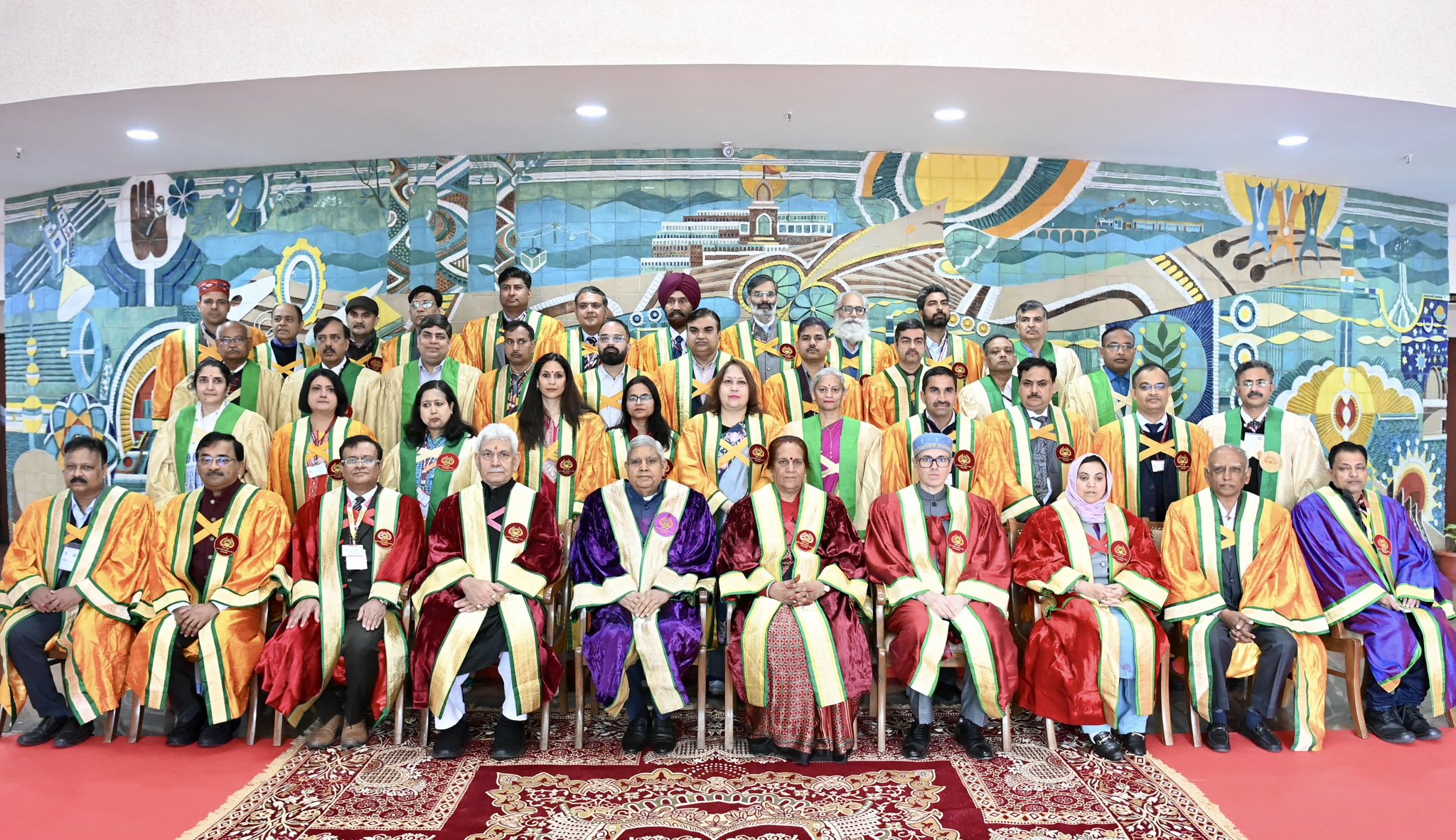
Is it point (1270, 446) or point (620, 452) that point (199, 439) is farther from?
point (1270, 446)

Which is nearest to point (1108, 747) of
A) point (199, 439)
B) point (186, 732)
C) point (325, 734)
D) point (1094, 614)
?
point (1094, 614)

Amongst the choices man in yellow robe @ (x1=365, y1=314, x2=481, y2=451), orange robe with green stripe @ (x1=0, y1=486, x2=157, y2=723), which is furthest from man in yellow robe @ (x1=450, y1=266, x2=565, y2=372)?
orange robe with green stripe @ (x1=0, y1=486, x2=157, y2=723)

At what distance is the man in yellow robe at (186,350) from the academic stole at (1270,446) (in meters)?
5.42

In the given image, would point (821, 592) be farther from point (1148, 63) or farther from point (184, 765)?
point (1148, 63)

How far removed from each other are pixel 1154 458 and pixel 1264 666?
1164mm

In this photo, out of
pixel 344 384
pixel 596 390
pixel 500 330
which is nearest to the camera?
pixel 596 390

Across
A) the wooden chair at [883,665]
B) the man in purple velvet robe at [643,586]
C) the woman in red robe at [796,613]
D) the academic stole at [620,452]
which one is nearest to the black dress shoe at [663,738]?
A: the man in purple velvet robe at [643,586]

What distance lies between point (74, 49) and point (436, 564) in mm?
3319

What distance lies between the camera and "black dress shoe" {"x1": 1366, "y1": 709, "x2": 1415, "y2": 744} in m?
3.91

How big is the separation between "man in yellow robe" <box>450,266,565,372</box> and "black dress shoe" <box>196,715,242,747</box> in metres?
2.29

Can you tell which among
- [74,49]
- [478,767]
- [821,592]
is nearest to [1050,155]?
[821,592]

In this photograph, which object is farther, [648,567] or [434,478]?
[434,478]

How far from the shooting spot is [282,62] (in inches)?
186

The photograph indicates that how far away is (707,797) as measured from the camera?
339 centimetres
